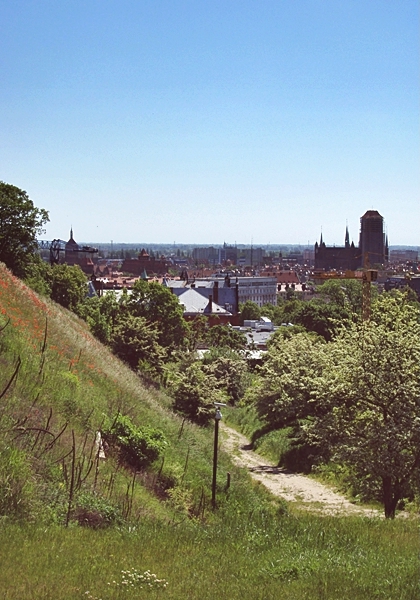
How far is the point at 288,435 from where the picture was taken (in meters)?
29.5

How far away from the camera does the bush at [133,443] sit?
15.9 metres

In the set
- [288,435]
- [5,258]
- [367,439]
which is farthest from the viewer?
[5,258]

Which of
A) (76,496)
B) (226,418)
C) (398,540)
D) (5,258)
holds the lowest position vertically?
(226,418)

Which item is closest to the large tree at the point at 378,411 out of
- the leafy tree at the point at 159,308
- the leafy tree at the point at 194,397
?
the leafy tree at the point at 194,397

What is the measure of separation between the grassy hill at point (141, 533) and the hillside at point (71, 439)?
0.12 ft

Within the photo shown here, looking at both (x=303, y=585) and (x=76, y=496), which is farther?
(x=76, y=496)

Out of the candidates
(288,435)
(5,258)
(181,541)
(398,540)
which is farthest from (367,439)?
(5,258)

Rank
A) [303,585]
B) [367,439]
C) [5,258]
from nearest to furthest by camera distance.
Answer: [303,585] → [367,439] → [5,258]

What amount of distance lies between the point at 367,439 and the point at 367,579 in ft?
25.1

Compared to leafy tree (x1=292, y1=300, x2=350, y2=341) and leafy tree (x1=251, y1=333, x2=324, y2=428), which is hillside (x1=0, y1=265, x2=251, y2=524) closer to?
leafy tree (x1=251, y1=333, x2=324, y2=428)

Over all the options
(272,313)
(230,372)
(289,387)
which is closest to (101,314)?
(230,372)

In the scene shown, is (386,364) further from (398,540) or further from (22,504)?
(22,504)

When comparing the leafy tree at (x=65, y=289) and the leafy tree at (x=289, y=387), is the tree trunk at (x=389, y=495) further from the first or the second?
the leafy tree at (x=65, y=289)

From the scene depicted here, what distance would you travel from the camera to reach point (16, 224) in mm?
33875
